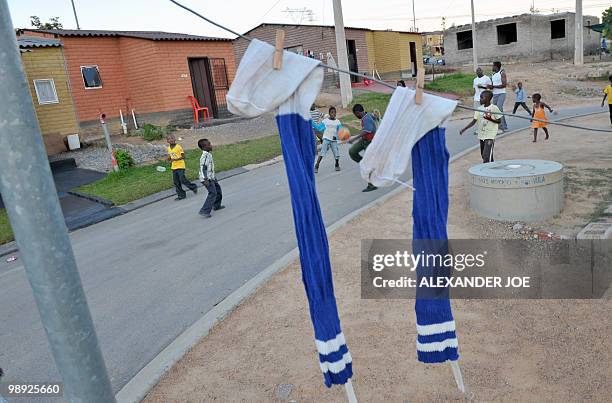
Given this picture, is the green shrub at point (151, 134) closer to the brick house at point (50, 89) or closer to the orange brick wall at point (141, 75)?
the orange brick wall at point (141, 75)

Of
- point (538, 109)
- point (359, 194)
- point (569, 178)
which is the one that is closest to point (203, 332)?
point (359, 194)

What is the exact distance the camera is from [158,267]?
724 cm

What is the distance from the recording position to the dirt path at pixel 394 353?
362 centimetres

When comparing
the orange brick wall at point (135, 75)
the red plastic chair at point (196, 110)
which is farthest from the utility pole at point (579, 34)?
the red plastic chair at point (196, 110)

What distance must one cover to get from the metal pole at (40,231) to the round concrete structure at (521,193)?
624 centimetres

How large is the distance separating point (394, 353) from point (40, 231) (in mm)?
3051

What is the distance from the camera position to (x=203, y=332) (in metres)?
4.82

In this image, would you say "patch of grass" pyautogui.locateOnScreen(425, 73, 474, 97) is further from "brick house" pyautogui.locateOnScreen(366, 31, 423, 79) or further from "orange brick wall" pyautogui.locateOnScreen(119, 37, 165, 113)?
"orange brick wall" pyautogui.locateOnScreen(119, 37, 165, 113)

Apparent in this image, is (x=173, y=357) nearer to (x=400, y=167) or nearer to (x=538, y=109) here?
(x=400, y=167)

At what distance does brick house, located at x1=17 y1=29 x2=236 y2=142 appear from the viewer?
19.5 m

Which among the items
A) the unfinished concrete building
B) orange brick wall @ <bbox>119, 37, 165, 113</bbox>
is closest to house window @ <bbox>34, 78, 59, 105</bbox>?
orange brick wall @ <bbox>119, 37, 165, 113</bbox>

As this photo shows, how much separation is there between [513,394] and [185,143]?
16439mm

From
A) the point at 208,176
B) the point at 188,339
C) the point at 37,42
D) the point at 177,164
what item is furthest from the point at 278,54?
the point at 37,42

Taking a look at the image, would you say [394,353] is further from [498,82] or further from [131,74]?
[131,74]
